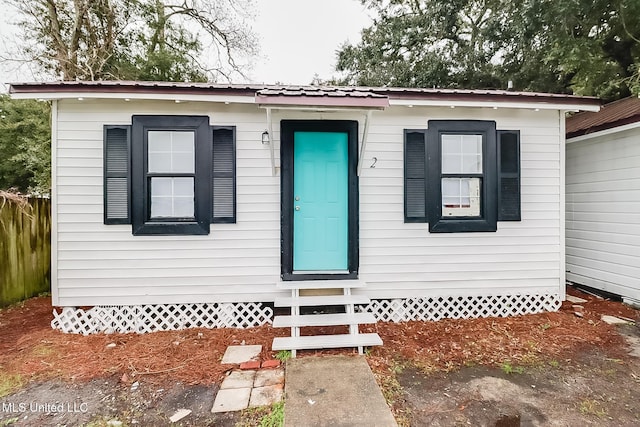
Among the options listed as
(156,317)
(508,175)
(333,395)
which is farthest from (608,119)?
(156,317)

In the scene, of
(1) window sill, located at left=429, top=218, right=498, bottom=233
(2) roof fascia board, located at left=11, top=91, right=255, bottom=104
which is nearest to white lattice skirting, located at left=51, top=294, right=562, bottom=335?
(1) window sill, located at left=429, top=218, right=498, bottom=233

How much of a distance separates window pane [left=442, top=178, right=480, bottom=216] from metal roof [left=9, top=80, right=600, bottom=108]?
1012 millimetres

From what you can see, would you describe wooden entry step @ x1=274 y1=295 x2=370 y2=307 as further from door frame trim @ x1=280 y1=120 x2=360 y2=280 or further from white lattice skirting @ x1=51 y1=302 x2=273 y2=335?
white lattice skirting @ x1=51 y1=302 x2=273 y2=335

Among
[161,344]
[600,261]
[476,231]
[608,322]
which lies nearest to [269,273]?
[161,344]

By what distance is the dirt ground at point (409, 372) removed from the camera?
2365mm

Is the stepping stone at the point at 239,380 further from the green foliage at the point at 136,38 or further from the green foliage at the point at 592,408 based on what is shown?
the green foliage at the point at 136,38

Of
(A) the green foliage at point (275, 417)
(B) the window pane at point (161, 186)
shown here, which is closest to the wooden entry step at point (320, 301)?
(A) the green foliage at point (275, 417)

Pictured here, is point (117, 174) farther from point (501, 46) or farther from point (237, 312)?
point (501, 46)

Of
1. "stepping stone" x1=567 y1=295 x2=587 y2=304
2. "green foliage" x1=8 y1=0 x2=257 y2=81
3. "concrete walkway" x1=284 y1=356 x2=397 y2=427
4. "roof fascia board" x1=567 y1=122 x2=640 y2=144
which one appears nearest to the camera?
"concrete walkway" x1=284 y1=356 x2=397 y2=427

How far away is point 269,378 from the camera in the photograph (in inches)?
111

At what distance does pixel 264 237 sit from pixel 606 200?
16.4ft

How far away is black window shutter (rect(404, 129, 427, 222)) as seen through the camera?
404 centimetres

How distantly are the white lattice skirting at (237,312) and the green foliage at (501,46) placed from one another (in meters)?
4.29

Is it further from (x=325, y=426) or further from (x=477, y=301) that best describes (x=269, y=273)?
(x=477, y=301)
